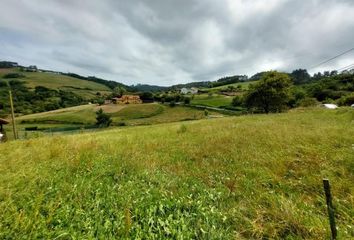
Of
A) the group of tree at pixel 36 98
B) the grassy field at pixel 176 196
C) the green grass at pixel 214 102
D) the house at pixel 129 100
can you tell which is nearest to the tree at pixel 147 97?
the house at pixel 129 100

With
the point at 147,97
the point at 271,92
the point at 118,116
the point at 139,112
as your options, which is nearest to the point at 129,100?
the point at 147,97

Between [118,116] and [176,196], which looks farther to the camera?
[118,116]

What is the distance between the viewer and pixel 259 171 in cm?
564

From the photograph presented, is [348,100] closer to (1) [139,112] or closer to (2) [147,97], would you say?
(1) [139,112]

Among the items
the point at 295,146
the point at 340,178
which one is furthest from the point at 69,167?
the point at 295,146

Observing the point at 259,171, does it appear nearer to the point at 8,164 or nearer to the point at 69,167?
the point at 69,167

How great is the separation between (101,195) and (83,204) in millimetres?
481

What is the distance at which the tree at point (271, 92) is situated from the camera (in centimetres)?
4800

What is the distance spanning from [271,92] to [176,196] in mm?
48443

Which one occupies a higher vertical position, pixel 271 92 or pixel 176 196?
pixel 271 92

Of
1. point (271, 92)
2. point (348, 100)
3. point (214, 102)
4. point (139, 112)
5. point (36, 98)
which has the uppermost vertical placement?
point (271, 92)

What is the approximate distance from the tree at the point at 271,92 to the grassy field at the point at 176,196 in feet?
146

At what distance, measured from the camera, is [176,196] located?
14.8 feet

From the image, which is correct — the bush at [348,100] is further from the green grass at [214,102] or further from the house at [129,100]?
the house at [129,100]
